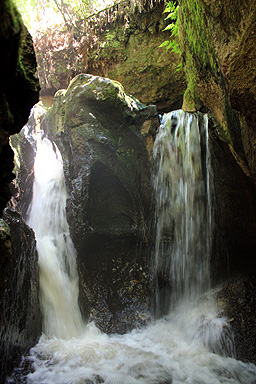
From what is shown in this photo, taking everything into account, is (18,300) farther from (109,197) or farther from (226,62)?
(226,62)

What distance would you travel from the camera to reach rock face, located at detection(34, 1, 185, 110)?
30.9 feet

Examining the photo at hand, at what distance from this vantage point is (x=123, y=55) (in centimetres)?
1008

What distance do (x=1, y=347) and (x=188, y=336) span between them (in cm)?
318

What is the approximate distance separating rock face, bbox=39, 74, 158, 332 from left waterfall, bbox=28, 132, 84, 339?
0.35 meters

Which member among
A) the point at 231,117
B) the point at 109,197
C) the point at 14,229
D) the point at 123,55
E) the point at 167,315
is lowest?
the point at 167,315

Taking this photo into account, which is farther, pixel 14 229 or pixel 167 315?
pixel 167 315

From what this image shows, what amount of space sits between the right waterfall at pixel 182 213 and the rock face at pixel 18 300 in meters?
2.69

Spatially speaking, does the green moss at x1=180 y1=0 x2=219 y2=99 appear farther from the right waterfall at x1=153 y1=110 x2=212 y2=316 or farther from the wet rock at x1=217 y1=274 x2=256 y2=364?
the wet rock at x1=217 y1=274 x2=256 y2=364

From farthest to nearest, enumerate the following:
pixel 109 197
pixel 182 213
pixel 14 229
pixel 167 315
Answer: pixel 109 197, pixel 182 213, pixel 167 315, pixel 14 229

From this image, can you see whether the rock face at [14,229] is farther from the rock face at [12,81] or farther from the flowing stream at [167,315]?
the flowing stream at [167,315]

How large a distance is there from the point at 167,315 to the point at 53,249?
309cm

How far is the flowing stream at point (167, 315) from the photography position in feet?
12.0

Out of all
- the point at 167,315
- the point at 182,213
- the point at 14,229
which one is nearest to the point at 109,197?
the point at 182,213

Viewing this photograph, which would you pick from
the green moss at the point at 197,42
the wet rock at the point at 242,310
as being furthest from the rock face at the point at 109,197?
the wet rock at the point at 242,310
